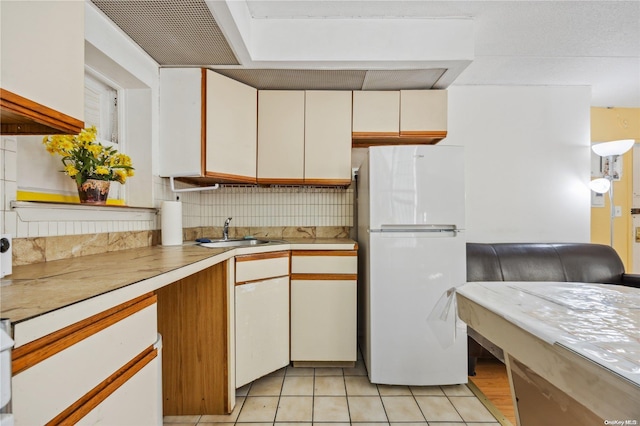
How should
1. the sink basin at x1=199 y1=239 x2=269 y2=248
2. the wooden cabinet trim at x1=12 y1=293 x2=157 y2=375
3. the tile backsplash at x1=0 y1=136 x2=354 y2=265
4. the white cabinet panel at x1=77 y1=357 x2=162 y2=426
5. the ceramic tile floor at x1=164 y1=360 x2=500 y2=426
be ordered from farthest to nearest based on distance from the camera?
the sink basin at x1=199 y1=239 x2=269 y2=248, the ceramic tile floor at x1=164 y1=360 x2=500 y2=426, the tile backsplash at x1=0 y1=136 x2=354 y2=265, the white cabinet panel at x1=77 y1=357 x2=162 y2=426, the wooden cabinet trim at x1=12 y1=293 x2=157 y2=375

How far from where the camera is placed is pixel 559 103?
2754 millimetres

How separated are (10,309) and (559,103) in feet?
12.2

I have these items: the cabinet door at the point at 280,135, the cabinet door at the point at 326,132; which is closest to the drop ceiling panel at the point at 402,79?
the cabinet door at the point at 326,132

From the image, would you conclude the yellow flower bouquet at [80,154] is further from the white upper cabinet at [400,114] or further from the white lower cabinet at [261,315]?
the white upper cabinet at [400,114]

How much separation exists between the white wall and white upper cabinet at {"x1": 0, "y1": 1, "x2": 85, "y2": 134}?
2.66 metres

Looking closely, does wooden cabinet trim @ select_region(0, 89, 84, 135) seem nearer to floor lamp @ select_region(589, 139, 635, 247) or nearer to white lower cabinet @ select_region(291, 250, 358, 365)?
white lower cabinet @ select_region(291, 250, 358, 365)

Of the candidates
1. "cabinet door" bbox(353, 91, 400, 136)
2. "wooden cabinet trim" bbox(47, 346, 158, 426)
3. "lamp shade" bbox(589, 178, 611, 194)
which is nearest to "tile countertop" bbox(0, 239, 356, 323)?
"wooden cabinet trim" bbox(47, 346, 158, 426)

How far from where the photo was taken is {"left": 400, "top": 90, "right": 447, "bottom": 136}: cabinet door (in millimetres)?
2348

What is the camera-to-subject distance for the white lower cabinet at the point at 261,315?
180 centimetres

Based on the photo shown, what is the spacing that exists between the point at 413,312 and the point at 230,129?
1.76 metres

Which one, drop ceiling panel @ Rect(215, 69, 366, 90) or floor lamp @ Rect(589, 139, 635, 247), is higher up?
drop ceiling panel @ Rect(215, 69, 366, 90)

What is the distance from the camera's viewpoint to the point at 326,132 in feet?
7.72

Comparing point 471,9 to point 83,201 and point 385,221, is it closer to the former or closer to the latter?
point 385,221

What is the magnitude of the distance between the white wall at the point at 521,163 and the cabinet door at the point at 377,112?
0.72 meters
